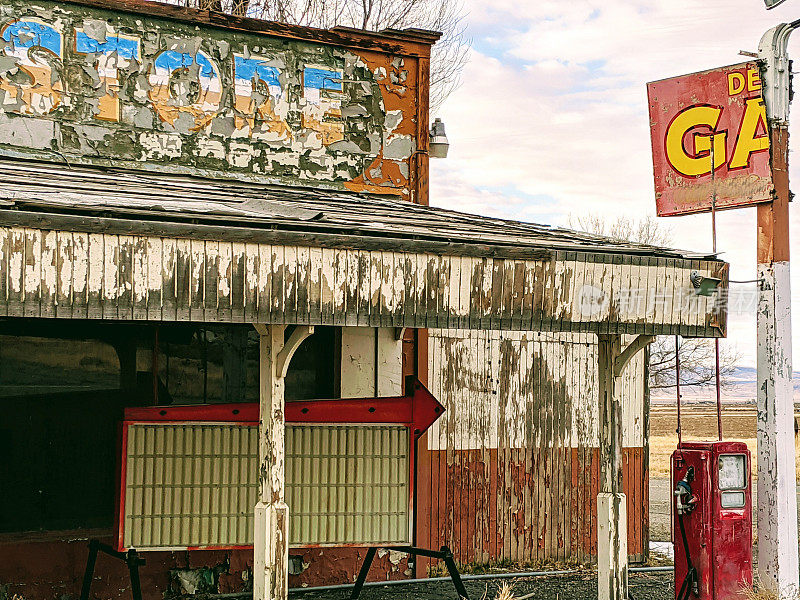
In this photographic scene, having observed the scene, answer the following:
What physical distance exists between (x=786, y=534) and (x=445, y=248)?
14.3 feet

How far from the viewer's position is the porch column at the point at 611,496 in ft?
25.3

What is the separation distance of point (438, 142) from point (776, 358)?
4.33 meters

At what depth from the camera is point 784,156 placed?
9.06 metres

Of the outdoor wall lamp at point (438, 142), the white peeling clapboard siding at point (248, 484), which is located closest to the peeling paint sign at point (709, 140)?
the outdoor wall lamp at point (438, 142)

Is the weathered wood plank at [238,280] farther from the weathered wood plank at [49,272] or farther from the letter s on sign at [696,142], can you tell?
the letter s on sign at [696,142]

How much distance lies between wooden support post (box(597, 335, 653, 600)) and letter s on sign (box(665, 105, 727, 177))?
2395 millimetres

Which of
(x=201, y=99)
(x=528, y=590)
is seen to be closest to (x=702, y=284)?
(x=528, y=590)

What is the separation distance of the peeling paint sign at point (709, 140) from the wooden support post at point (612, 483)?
2.23 meters

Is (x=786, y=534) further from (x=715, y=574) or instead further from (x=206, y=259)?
(x=206, y=259)

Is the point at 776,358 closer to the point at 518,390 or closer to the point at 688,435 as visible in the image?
the point at 518,390

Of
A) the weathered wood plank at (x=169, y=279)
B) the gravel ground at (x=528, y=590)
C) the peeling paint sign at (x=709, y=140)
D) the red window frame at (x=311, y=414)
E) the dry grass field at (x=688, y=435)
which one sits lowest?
the dry grass field at (x=688, y=435)

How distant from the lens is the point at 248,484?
27.1ft

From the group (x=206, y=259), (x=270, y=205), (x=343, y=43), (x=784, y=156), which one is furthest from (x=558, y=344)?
(x=206, y=259)

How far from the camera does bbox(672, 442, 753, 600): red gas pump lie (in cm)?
833
